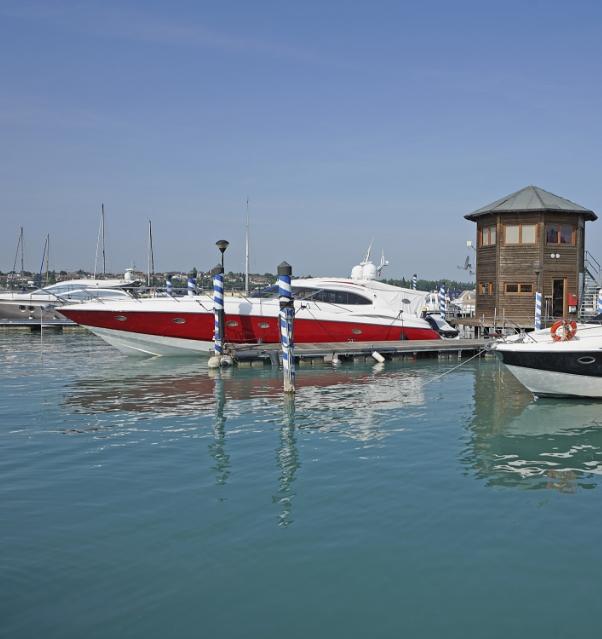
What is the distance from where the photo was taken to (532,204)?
30.1 m

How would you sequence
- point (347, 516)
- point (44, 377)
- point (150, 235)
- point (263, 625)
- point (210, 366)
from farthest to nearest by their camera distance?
point (150, 235)
point (210, 366)
point (44, 377)
point (347, 516)
point (263, 625)

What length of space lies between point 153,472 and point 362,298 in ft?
57.6

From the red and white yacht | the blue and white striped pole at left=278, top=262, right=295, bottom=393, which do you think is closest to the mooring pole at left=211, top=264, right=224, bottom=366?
the red and white yacht

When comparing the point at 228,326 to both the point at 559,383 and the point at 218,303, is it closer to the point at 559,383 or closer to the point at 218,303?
the point at 218,303

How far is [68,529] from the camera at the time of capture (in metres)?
7.45

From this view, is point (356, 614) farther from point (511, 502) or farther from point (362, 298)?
point (362, 298)

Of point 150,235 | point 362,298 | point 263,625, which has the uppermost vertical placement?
point 150,235

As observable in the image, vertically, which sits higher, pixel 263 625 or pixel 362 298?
pixel 362 298

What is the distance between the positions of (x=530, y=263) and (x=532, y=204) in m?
2.71

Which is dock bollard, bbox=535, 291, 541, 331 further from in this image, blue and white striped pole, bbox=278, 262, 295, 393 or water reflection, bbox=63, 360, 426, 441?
blue and white striped pole, bbox=278, 262, 295, 393

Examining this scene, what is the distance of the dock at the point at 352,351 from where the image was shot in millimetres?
22406

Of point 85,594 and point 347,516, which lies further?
point 347,516

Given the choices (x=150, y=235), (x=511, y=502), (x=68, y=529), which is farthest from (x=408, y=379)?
(x=150, y=235)

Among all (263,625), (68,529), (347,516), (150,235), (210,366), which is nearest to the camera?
(263,625)
